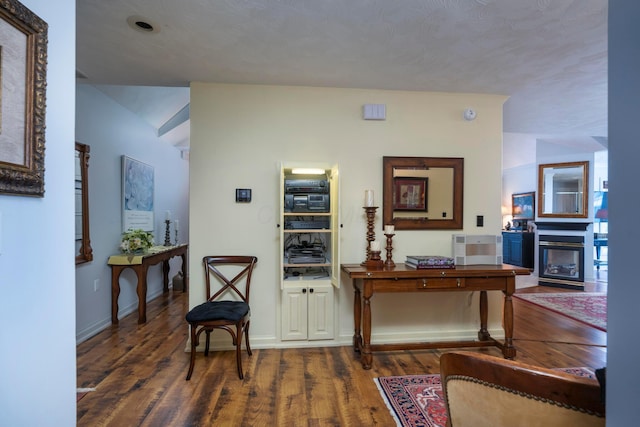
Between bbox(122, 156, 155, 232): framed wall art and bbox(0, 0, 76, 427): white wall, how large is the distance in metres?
2.80

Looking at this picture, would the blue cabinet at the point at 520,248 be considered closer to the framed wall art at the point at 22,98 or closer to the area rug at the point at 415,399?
the area rug at the point at 415,399

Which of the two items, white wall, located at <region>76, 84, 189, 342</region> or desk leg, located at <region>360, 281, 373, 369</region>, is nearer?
desk leg, located at <region>360, 281, 373, 369</region>

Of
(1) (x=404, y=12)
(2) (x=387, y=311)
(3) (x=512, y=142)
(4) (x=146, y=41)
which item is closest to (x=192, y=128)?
(4) (x=146, y=41)

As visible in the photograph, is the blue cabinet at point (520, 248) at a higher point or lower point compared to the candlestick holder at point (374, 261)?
lower

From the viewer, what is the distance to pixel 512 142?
272 inches

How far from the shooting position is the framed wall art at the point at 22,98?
93 cm

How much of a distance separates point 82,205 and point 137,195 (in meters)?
1.05

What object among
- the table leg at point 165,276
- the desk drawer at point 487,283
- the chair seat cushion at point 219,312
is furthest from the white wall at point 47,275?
the table leg at point 165,276

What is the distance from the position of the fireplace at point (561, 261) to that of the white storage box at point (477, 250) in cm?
385

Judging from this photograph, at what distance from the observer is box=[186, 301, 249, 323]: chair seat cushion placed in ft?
7.31

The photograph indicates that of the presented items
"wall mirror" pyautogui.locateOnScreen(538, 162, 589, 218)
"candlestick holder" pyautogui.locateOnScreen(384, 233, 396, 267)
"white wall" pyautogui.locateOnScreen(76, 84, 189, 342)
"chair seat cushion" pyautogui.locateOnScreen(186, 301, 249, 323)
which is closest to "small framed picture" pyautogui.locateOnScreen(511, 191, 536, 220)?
"wall mirror" pyautogui.locateOnScreen(538, 162, 589, 218)

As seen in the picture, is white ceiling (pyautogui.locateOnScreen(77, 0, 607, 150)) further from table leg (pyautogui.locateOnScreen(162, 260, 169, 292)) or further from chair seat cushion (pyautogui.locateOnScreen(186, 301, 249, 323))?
table leg (pyautogui.locateOnScreen(162, 260, 169, 292))
